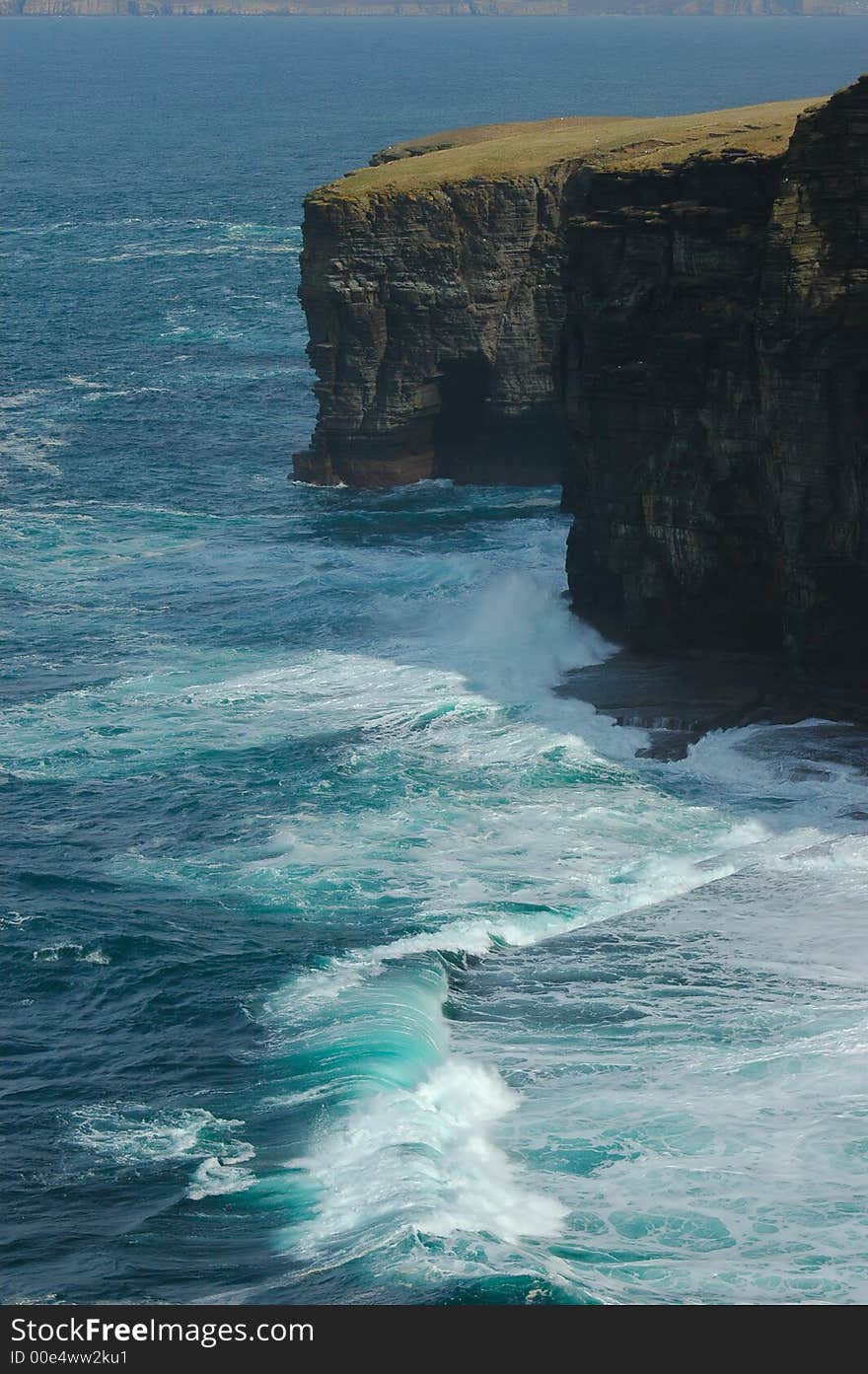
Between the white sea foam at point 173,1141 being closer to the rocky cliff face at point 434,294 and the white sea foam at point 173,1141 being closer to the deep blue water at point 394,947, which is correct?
the deep blue water at point 394,947

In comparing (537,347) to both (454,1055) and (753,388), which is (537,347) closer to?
(753,388)

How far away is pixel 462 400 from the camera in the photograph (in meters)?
103

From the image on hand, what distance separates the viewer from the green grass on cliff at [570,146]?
74.6 metres

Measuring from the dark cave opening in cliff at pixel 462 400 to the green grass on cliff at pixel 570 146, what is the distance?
8.67m

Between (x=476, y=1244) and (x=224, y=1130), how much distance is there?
312 inches

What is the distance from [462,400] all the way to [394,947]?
51.4 m

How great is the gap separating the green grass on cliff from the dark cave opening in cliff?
28.5ft

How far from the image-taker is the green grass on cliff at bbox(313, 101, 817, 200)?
245 ft

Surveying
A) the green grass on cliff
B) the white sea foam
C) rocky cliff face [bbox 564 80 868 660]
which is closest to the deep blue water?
the white sea foam

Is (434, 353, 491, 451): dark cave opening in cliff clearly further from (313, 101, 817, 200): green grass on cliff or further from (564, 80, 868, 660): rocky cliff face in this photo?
(564, 80, 868, 660): rocky cliff face


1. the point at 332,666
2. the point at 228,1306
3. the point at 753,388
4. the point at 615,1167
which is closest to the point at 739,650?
the point at 753,388

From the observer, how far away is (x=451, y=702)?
2950 inches

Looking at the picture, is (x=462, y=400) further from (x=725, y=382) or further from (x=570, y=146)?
(x=725, y=382)

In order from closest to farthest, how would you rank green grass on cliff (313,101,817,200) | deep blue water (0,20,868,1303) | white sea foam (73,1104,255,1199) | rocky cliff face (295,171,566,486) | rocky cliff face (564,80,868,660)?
deep blue water (0,20,868,1303) < white sea foam (73,1104,255,1199) < rocky cliff face (564,80,868,660) < green grass on cliff (313,101,817,200) < rocky cliff face (295,171,566,486)
